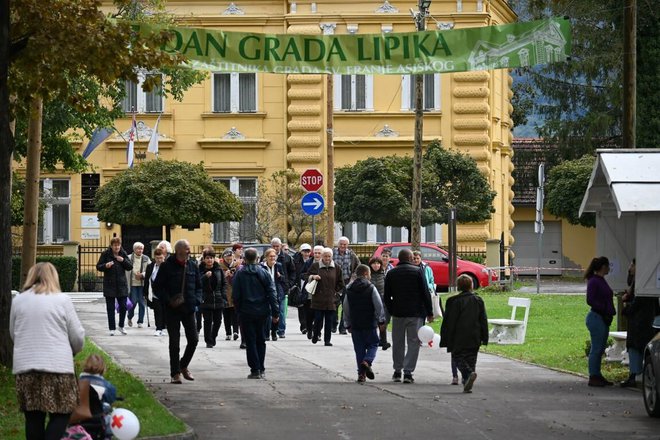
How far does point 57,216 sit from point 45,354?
39.9 metres

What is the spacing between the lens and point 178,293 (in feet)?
64.0

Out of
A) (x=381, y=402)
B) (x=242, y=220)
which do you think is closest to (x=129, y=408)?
(x=381, y=402)

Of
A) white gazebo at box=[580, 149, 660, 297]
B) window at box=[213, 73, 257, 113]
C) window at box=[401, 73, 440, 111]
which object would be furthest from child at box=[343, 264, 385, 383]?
window at box=[213, 73, 257, 113]

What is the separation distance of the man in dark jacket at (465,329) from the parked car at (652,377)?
2.74 metres

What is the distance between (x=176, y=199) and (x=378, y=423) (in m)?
28.4

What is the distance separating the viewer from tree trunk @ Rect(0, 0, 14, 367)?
58.0ft

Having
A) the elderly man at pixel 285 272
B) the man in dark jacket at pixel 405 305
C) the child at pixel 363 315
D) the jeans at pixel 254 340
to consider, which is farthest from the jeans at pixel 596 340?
the elderly man at pixel 285 272

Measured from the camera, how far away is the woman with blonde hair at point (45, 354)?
1173cm

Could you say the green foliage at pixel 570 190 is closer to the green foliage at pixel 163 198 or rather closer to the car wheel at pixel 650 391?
the green foliage at pixel 163 198

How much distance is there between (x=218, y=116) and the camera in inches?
1993

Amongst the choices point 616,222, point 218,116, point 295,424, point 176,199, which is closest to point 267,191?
point 218,116

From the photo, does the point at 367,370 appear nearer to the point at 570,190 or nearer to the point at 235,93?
the point at 235,93

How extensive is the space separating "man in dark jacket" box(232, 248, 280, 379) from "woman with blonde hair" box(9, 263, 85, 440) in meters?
8.53

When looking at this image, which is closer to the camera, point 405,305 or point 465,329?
point 465,329
